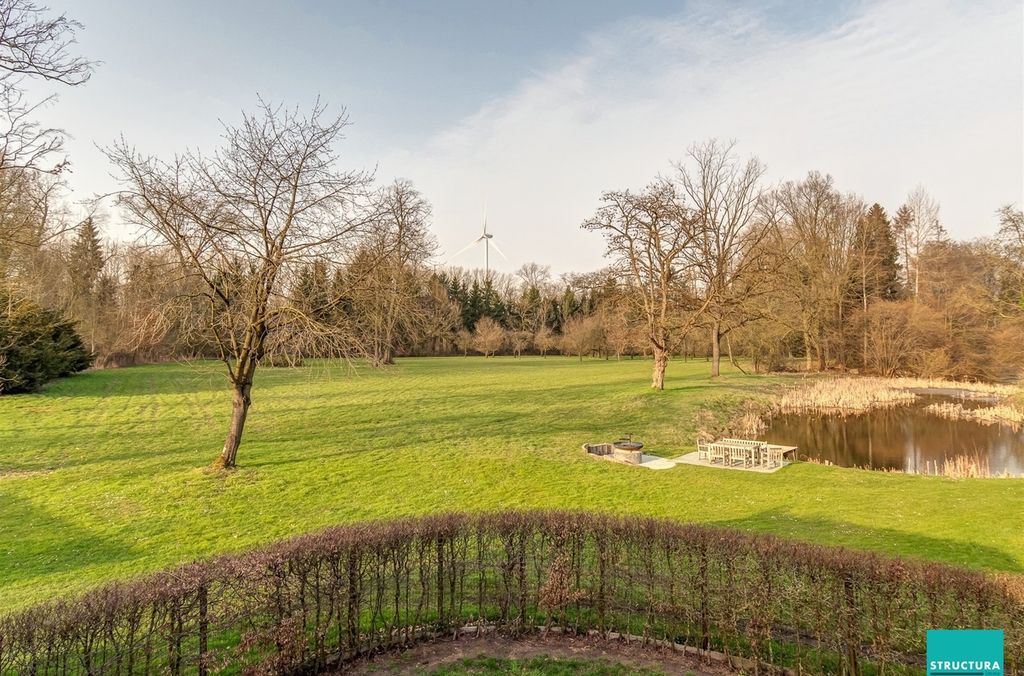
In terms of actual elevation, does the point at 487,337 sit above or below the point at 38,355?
above

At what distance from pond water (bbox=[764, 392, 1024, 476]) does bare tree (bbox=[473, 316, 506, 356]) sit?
142 feet

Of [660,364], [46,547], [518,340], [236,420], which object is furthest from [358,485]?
[518,340]

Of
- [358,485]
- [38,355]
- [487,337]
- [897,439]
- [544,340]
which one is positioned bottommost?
[897,439]

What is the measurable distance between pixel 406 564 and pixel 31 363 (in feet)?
93.2

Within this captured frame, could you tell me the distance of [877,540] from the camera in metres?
8.41

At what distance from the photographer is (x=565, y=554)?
562 centimetres

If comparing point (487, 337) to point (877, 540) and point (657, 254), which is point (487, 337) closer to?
point (657, 254)

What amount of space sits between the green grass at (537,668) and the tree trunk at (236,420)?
30.6ft

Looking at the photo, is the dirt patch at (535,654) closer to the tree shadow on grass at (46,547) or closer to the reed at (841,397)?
the tree shadow on grass at (46,547)

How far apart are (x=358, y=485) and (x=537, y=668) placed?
796 centimetres

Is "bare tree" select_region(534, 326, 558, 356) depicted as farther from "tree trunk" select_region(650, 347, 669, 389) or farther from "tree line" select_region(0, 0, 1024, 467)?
"tree trunk" select_region(650, 347, 669, 389)

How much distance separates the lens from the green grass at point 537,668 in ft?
15.5

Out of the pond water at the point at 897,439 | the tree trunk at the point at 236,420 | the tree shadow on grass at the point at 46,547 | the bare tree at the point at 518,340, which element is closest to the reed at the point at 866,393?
the pond water at the point at 897,439

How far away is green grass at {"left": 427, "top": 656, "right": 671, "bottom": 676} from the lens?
15.5 feet
